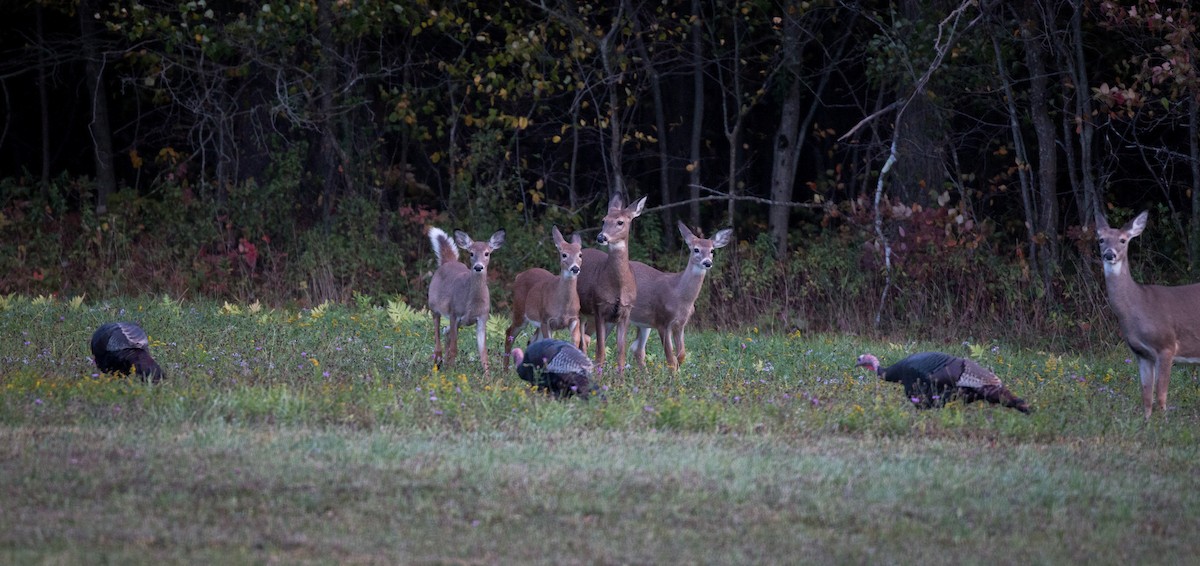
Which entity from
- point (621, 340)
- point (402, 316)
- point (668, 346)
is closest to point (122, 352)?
point (621, 340)

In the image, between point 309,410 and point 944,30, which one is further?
point 944,30

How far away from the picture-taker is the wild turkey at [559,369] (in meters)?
7.91

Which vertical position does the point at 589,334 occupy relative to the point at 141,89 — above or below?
below

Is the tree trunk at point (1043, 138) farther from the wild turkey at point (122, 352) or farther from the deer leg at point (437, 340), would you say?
the wild turkey at point (122, 352)

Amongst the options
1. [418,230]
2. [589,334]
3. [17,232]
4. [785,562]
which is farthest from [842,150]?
[785,562]

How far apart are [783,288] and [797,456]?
29.1ft

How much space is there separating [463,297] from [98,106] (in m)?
10.1

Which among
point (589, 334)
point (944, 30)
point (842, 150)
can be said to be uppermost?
point (944, 30)

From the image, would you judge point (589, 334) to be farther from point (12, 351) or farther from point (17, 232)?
point (17, 232)

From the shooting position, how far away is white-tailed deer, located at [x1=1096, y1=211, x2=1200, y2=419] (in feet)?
29.0

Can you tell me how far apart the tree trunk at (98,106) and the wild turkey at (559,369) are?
11343 mm

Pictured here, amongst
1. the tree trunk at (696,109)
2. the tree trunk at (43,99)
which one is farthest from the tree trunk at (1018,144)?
the tree trunk at (43,99)

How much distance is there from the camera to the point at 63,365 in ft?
29.0

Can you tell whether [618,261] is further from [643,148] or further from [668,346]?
[643,148]
